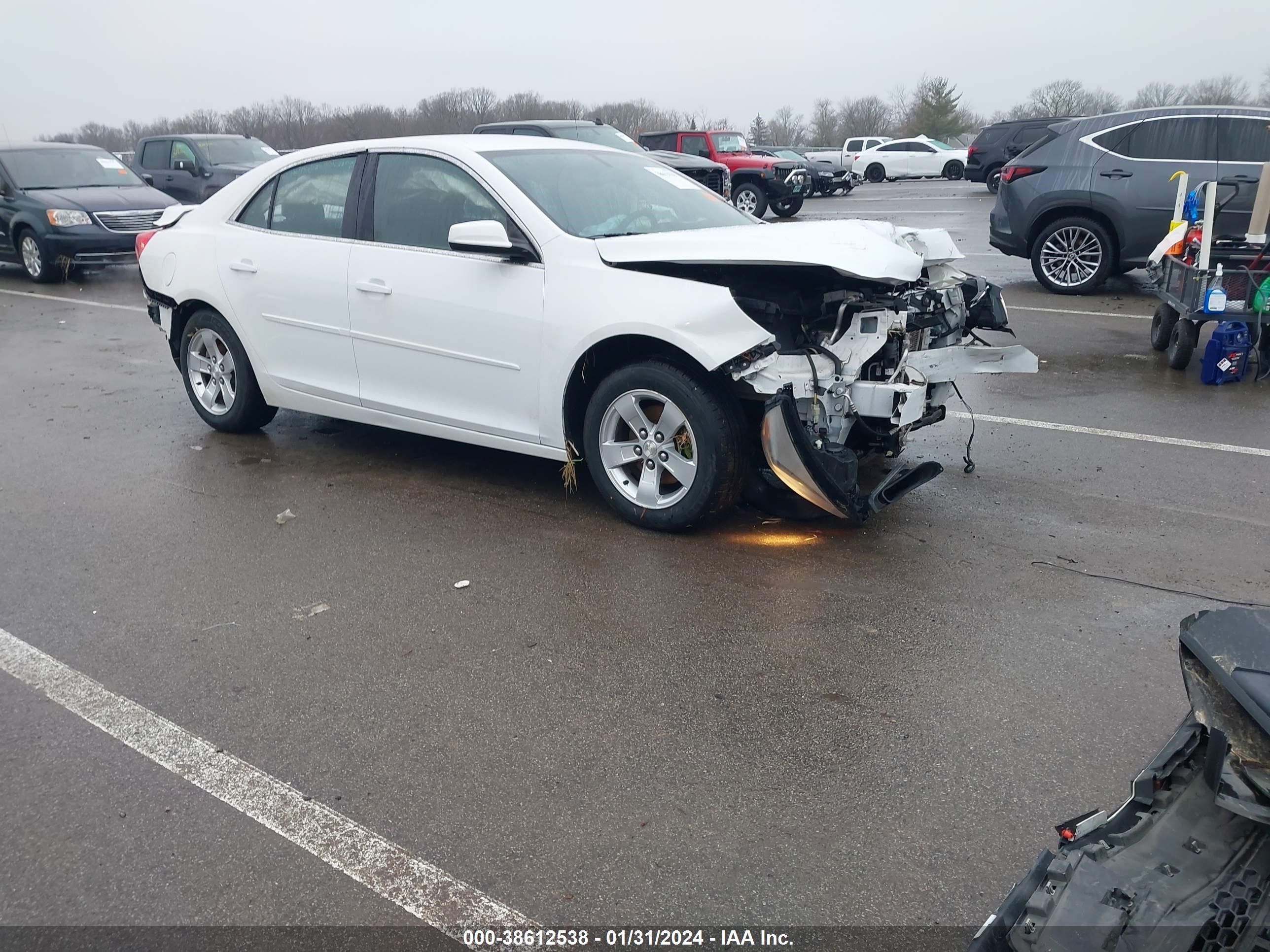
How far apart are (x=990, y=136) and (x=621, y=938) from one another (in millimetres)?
28702

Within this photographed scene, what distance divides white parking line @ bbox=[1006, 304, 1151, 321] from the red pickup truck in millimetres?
11996

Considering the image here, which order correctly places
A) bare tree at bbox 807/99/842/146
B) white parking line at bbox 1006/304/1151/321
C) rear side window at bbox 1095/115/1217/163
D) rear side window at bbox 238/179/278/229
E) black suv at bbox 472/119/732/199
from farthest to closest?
bare tree at bbox 807/99/842/146 → black suv at bbox 472/119/732/199 → rear side window at bbox 1095/115/1217/163 → white parking line at bbox 1006/304/1151/321 → rear side window at bbox 238/179/278/229

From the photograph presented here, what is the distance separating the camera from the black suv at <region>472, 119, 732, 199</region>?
619 inches

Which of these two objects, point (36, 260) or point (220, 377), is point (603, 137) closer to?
point (36, 260)

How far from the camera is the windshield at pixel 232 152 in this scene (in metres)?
19.3

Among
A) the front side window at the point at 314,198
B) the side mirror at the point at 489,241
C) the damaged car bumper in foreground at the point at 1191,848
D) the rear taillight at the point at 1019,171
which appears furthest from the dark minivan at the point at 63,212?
the damaged car bumper in foreground at the point at 1191,848

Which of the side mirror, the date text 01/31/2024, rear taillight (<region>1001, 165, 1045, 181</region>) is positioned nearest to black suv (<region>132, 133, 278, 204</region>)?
rear taillight (<region>1001, 165, 1045, 181</region>)

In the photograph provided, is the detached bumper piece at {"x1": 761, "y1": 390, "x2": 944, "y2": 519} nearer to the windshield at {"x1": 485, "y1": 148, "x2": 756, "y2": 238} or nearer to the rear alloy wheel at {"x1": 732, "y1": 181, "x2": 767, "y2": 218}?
the windshield at {"x1": 485, "y1": 148, "x2": 756, "y2": 238}

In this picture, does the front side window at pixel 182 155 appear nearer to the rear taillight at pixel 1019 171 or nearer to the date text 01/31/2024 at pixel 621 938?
the rear taillight at pixel 1019 171

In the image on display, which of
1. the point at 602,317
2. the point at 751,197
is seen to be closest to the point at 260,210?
the point at 602,317

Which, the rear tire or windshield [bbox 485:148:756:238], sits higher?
windshield [bbox 485:148:756:238]

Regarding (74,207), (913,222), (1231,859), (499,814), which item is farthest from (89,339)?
(913,222)

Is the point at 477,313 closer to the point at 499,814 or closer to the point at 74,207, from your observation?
the point at 499,814

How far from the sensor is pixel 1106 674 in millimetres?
3635
